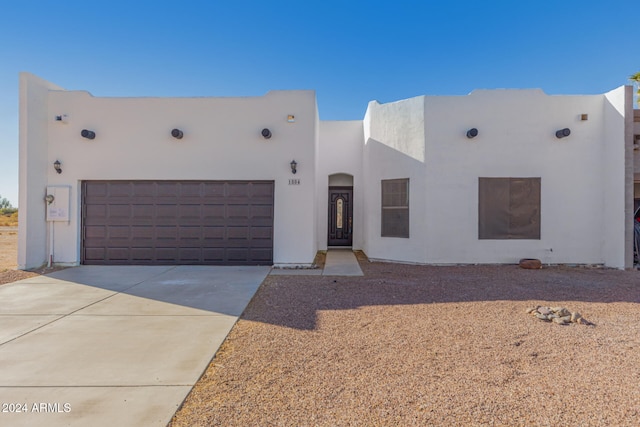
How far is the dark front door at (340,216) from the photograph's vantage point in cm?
1244

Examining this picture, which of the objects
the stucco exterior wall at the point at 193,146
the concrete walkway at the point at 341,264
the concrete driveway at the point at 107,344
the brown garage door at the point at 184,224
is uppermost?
the stucco exterior wall at the point at 193,146

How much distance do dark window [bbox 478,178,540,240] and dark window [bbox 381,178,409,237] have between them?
6.57 feet

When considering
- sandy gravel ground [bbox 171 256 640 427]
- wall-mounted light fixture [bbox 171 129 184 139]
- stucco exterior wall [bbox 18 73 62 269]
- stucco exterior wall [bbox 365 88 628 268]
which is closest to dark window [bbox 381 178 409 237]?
stucco exterior wall [bbox 365 88 628 268]

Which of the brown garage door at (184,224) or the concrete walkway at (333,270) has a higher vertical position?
the brown garage door at (184,224)

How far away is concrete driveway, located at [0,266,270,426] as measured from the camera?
2.65 metres

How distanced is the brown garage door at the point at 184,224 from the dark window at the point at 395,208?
3.48 metres

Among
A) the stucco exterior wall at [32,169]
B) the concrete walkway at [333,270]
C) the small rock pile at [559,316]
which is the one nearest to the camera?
the small rock pile at [559,316]

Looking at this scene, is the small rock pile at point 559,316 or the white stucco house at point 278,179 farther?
the white stucco house at point 278,179

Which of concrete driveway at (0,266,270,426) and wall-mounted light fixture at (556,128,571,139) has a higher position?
wall-mounted light fixture at (556,128,571,139)

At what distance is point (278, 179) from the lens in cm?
888

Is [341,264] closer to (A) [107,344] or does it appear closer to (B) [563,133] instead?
(A) [107,344]

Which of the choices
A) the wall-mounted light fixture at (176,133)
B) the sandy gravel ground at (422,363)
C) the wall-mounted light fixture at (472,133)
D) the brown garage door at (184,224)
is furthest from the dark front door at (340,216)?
the sandy gravel ground at (422,363)

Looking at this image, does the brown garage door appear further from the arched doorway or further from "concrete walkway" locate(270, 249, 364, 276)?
the arched doorway

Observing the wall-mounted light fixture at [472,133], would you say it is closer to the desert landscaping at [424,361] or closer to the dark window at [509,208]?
the dark window at [509,208]
